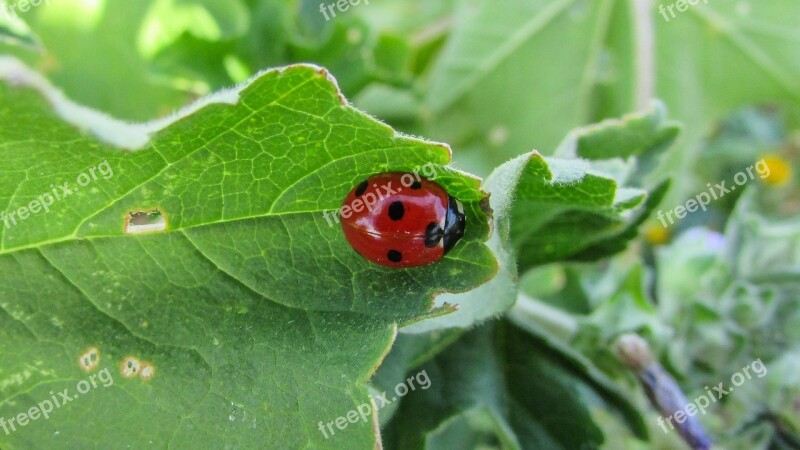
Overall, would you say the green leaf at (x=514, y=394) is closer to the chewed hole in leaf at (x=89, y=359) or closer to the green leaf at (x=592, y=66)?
the chewed hole in leaf at (x=89, y=359)

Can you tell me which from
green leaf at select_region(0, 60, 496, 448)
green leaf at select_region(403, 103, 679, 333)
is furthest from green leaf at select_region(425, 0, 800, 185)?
green leaf at select_region(0, 60, 496, 448)

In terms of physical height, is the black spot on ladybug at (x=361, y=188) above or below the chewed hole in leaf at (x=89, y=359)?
above

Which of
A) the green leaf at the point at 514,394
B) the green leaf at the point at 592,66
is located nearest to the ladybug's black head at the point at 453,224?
the green leaf at the point at 514,394

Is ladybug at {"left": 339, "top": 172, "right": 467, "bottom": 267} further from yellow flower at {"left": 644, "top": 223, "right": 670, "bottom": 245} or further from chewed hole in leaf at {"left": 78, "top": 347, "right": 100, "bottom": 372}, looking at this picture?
yellow flower at {"left": 644, "top": 223, "right": 670, "bottom": 245}

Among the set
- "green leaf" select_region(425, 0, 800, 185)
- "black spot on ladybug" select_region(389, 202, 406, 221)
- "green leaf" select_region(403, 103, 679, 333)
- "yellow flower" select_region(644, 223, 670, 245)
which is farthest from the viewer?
"yellow flower" select_region(644, 223, 670, 245)

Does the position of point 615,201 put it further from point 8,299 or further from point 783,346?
point 8,299

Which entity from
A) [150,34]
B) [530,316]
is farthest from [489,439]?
[150,34]
